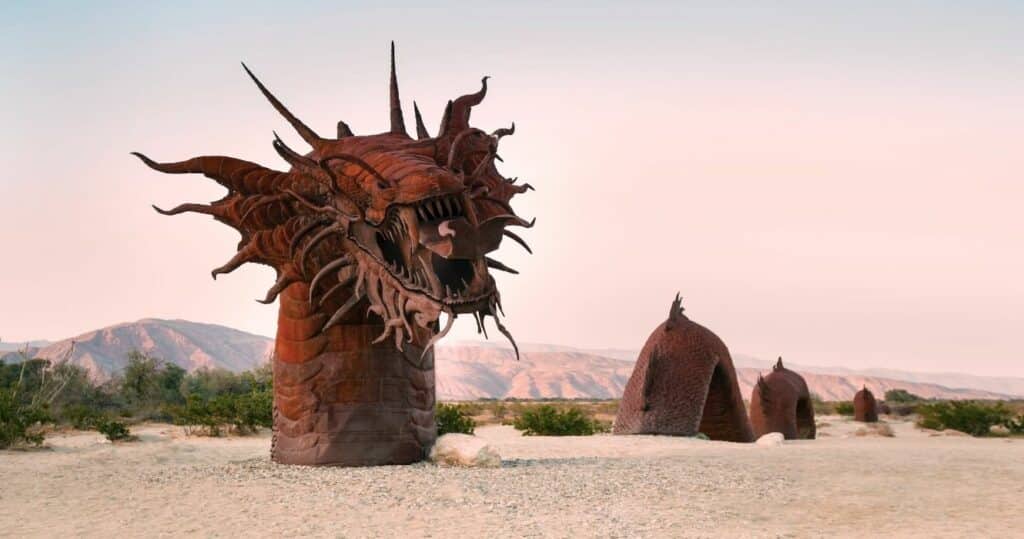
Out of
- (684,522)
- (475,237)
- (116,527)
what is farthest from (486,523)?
(116,527)

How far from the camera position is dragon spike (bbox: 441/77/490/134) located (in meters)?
7.91

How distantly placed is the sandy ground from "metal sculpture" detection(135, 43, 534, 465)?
0.50 meters

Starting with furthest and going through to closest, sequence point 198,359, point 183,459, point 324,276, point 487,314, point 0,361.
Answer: point 198,359 < point 0,361 < point 183,459 < point 324,276 < point 487,314

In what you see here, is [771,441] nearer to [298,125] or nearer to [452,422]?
[452,422]

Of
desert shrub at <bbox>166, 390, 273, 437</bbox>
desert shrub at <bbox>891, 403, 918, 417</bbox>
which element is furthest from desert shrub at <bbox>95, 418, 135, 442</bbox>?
desert shrub at <bbox>891, 403, 918, 417</bbox>

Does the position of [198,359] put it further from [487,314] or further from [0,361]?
[487,314]

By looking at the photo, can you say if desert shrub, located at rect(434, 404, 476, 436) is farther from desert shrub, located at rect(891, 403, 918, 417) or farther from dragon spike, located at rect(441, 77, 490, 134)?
desert shrub, located at rect(891, 403, 918, 417)

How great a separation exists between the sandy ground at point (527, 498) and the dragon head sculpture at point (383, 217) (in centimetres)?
123

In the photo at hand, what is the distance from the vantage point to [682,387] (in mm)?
13008

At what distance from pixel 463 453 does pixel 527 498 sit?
64.4 inches

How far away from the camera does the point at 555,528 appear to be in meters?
5.71

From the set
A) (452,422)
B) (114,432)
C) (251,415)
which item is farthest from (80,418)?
(452,422)

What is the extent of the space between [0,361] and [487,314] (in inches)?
1289

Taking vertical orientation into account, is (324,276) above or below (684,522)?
above
